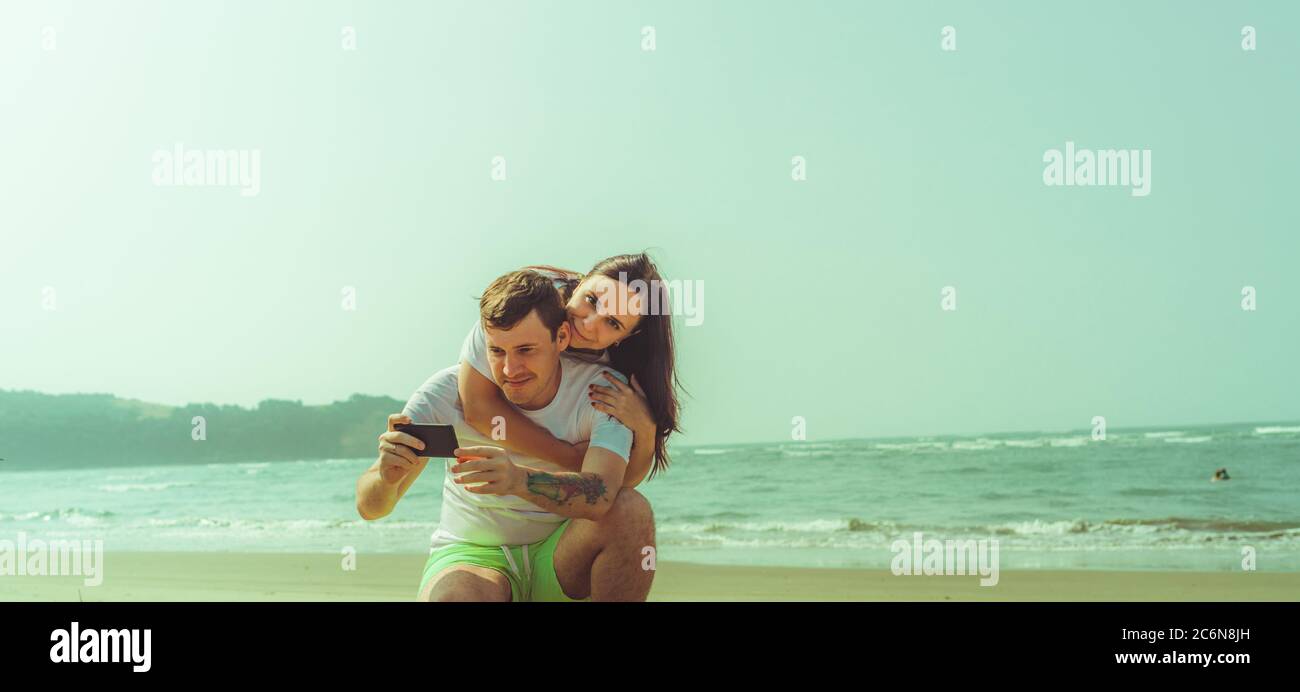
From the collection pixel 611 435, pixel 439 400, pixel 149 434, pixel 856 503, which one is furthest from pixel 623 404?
pixel 149 434

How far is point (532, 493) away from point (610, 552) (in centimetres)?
38

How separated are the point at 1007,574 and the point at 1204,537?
364cm

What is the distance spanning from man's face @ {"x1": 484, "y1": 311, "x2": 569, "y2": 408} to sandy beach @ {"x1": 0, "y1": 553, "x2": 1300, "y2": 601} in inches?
202

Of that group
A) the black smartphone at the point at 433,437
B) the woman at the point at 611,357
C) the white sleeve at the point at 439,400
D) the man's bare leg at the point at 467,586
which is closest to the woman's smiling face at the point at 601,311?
the woman at the point at 611,357

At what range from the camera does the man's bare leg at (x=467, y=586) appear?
11.0 ft

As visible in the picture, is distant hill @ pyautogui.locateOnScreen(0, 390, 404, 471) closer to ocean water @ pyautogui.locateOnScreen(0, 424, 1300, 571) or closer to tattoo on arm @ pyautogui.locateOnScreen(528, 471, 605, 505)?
ocean water @ pyautogui.locateOnScreen(0, 424, 1300, 571)

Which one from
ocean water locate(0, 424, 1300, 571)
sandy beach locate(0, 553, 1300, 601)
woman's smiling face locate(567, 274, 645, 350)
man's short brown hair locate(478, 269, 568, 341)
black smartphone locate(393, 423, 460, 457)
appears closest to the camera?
black smartphone locate(393, 423, 460, 457)

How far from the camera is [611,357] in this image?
3.58 m

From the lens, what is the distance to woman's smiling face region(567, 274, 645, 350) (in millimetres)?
3398

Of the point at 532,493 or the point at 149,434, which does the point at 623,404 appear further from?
the point at 149,434

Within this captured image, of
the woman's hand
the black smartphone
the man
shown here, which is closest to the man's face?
the man

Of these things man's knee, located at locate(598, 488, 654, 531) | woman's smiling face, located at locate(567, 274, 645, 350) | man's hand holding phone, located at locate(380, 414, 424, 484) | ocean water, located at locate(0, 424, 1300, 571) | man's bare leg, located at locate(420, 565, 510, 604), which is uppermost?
woman's smiling face, located at locate(567, 274, 645, 350)

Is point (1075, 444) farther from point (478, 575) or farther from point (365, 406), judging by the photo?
point (478, 575)
